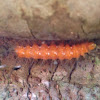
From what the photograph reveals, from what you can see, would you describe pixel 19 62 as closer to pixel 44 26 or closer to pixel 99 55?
pixel 44 26

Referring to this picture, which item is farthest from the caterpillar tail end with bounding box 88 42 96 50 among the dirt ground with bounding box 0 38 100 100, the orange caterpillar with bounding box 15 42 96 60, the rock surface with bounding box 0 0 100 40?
the rock surface with bounding box 0 0 100 40

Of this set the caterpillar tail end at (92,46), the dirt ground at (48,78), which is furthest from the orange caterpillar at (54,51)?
the dirt ground at (48,78)

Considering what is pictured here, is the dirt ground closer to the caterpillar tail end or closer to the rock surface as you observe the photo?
the caterpillar tail end

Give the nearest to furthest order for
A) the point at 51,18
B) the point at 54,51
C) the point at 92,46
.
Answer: the point at 51,18
the point at 92,46
the point at 54,51

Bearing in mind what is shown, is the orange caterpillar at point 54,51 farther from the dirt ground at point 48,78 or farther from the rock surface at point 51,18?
the rock surface at point 51,18

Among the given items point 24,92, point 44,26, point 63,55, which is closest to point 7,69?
point 24,92

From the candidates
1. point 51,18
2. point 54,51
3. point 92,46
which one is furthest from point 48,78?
point 51,18

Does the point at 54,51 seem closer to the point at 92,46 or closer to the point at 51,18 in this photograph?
the point at 92,46
